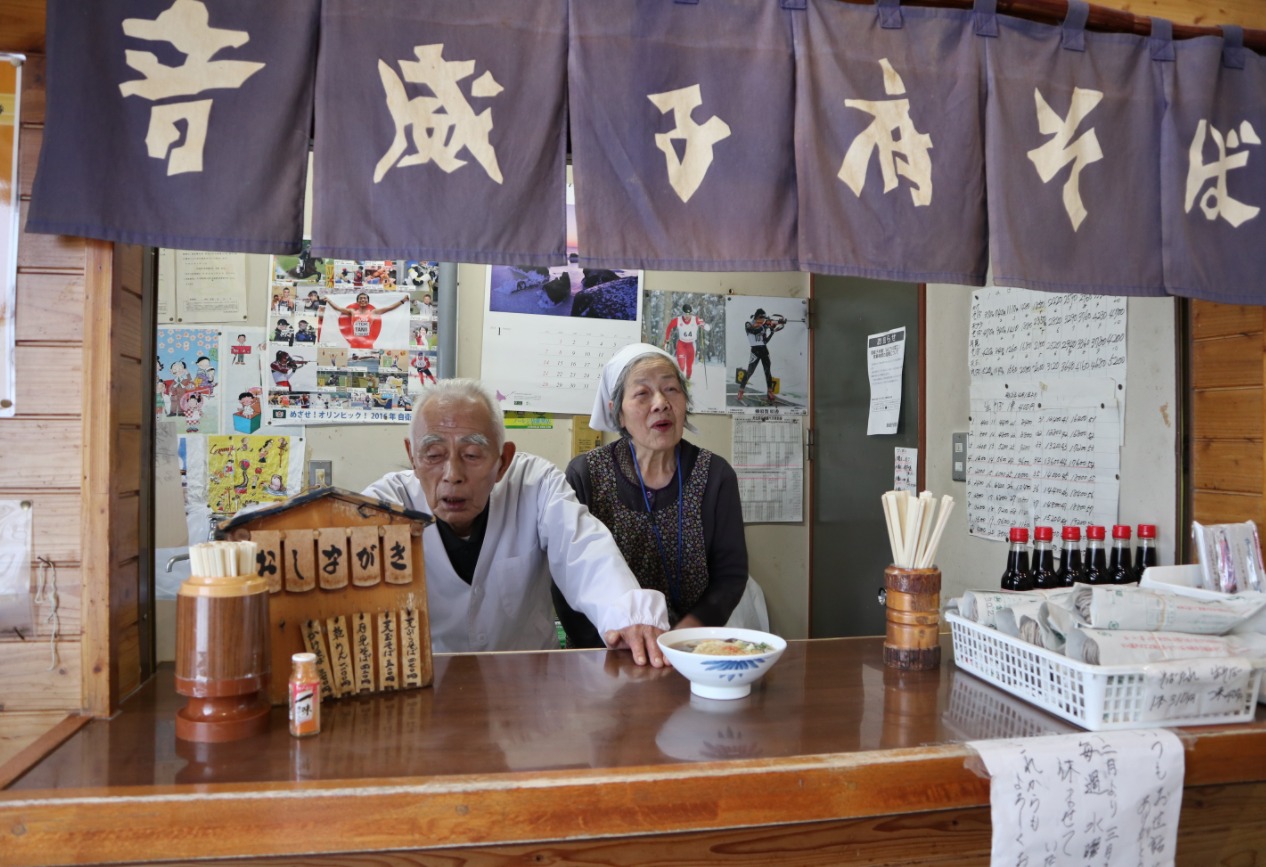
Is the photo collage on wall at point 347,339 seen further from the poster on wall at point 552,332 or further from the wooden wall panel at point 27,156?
the wooden wall panel at point 27,156

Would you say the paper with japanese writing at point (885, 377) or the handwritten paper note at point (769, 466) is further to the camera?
the handwritten paper note at point (769, 466)

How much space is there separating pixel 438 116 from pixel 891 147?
925 millimetres

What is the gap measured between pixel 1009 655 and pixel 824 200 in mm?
968

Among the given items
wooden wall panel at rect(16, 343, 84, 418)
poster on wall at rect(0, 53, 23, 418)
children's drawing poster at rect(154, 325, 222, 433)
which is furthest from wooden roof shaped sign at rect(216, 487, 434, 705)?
children's drawing poster at rect(154, 325, 222, 433)

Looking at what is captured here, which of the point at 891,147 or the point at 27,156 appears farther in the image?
the point at 891,147

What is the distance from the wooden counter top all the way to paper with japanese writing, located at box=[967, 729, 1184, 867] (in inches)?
1.9

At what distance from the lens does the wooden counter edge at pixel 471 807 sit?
1.12 meters

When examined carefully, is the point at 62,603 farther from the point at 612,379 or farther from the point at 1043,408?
the point at 1043,408

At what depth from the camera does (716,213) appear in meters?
1.68

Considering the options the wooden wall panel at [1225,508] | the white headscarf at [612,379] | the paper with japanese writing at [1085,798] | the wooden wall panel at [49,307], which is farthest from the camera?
the white headscarf at [612,379]

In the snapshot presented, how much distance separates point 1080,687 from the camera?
1404 mm

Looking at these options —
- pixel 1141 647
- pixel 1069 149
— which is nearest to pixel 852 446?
pixel 1069 149

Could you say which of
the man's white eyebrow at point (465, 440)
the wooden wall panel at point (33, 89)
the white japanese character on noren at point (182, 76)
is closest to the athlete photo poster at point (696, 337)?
the man's white eyebrow at point (465, 440)

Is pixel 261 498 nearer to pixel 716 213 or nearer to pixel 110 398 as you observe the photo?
pixel 110 398
